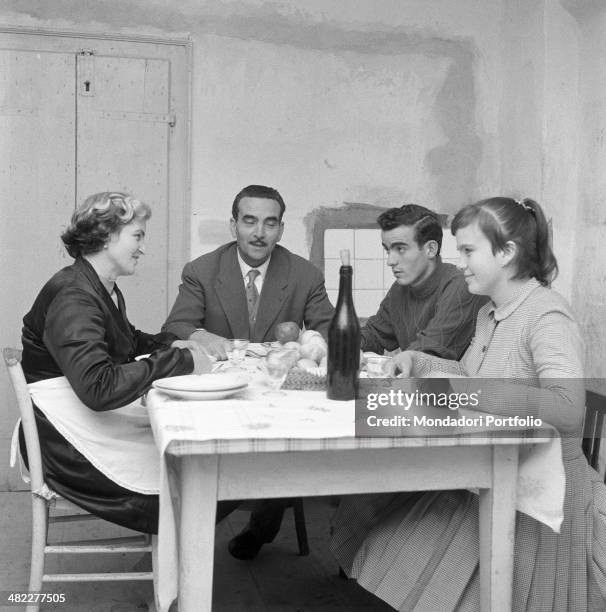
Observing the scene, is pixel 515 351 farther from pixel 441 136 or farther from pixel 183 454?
pixel 441 136

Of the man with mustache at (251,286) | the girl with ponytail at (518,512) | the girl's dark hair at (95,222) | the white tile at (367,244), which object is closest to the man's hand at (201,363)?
the girl's dark hair at (95,222)

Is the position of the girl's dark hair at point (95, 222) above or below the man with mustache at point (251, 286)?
above

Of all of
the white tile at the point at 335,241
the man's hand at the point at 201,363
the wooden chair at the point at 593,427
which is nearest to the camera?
the wooden chair at the point at 593,427

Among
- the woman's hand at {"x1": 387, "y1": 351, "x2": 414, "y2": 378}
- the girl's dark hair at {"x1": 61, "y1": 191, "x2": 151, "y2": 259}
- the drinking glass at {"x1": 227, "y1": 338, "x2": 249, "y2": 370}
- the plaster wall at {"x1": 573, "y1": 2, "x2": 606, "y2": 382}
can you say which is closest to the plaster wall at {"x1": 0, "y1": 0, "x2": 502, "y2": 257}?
the plaster wall at {"x1": 573, "y1": 2, "x2": 606, "y2": 382}

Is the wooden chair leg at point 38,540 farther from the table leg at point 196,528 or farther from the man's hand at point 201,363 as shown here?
the table leg at point 196,528

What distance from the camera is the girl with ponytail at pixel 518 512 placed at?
7.02 feet

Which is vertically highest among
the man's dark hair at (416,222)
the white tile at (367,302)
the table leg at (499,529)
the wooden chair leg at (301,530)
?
the man's dark hair at (416,222)

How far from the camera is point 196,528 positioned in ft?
6.26

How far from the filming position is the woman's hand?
2652 mm

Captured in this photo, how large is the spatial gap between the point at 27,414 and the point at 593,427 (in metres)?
1.68

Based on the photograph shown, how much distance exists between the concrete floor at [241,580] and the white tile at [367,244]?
5.20 feet

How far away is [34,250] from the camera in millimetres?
4477

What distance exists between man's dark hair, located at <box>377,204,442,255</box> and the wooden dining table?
56.4 inches

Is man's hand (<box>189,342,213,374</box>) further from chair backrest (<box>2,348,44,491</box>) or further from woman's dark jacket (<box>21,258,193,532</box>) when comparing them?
chair backrest (<box>2,348,44,491</box>)
